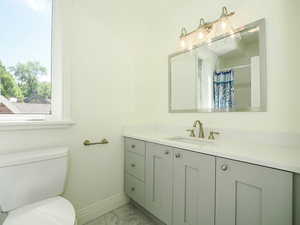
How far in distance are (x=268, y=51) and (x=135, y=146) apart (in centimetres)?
139

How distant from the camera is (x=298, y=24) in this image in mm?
1060

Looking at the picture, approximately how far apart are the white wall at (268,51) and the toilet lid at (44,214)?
1.26 m

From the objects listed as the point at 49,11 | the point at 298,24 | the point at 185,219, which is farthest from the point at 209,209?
the point at 49,11

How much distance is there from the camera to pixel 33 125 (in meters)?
1.26

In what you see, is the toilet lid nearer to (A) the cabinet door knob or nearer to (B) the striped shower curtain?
(A) the cabinet door knob

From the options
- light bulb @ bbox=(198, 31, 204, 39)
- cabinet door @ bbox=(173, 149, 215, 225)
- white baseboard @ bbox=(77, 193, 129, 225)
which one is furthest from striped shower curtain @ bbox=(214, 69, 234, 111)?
white baseboard @ bbox=(77, 193, 129, 225)

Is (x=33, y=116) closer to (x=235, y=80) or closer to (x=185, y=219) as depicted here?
(x=185, y=219)

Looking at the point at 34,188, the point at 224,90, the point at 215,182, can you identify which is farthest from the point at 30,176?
the point at 224,90

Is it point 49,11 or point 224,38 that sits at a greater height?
point 49,11

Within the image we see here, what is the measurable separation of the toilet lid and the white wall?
1265mm

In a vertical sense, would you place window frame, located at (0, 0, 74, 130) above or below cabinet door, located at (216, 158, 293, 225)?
above

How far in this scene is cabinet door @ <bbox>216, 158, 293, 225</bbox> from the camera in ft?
2.41

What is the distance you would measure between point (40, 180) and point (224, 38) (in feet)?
6.08

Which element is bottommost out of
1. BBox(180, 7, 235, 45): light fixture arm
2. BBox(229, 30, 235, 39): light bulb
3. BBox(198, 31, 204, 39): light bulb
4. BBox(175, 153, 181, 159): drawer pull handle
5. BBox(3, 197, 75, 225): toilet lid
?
BBox(3, 197, 75, 225): toilet lid
